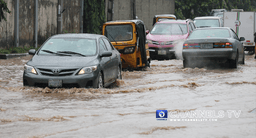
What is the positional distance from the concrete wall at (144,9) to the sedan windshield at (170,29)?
1644 cm

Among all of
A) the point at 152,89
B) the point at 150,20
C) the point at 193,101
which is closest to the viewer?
the point at 193,101

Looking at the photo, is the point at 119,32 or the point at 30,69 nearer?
the point at 30,69

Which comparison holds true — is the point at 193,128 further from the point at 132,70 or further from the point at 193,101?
the point at 132,70

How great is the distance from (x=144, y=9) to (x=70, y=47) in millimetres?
29754

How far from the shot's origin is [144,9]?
39906 millimetres

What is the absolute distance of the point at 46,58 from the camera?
10125 mm

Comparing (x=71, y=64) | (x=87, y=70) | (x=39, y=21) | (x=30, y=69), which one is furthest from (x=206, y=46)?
(x=39, y=21)

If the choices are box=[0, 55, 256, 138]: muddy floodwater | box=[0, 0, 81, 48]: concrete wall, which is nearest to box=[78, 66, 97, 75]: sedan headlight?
box=[0, 55, 256, 138]: muddy floodwater

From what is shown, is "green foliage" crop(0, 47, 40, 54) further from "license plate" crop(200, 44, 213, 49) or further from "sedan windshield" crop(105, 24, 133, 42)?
"license plate" crop(200, 44, 213, 49)

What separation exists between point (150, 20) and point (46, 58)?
3081cm

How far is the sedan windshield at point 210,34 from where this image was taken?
52.2 feet

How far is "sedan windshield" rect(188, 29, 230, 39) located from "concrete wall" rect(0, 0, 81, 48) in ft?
23.1

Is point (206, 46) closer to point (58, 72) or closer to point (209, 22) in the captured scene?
point (58, 72)

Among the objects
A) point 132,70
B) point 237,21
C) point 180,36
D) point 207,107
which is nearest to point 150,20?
point 237,21
